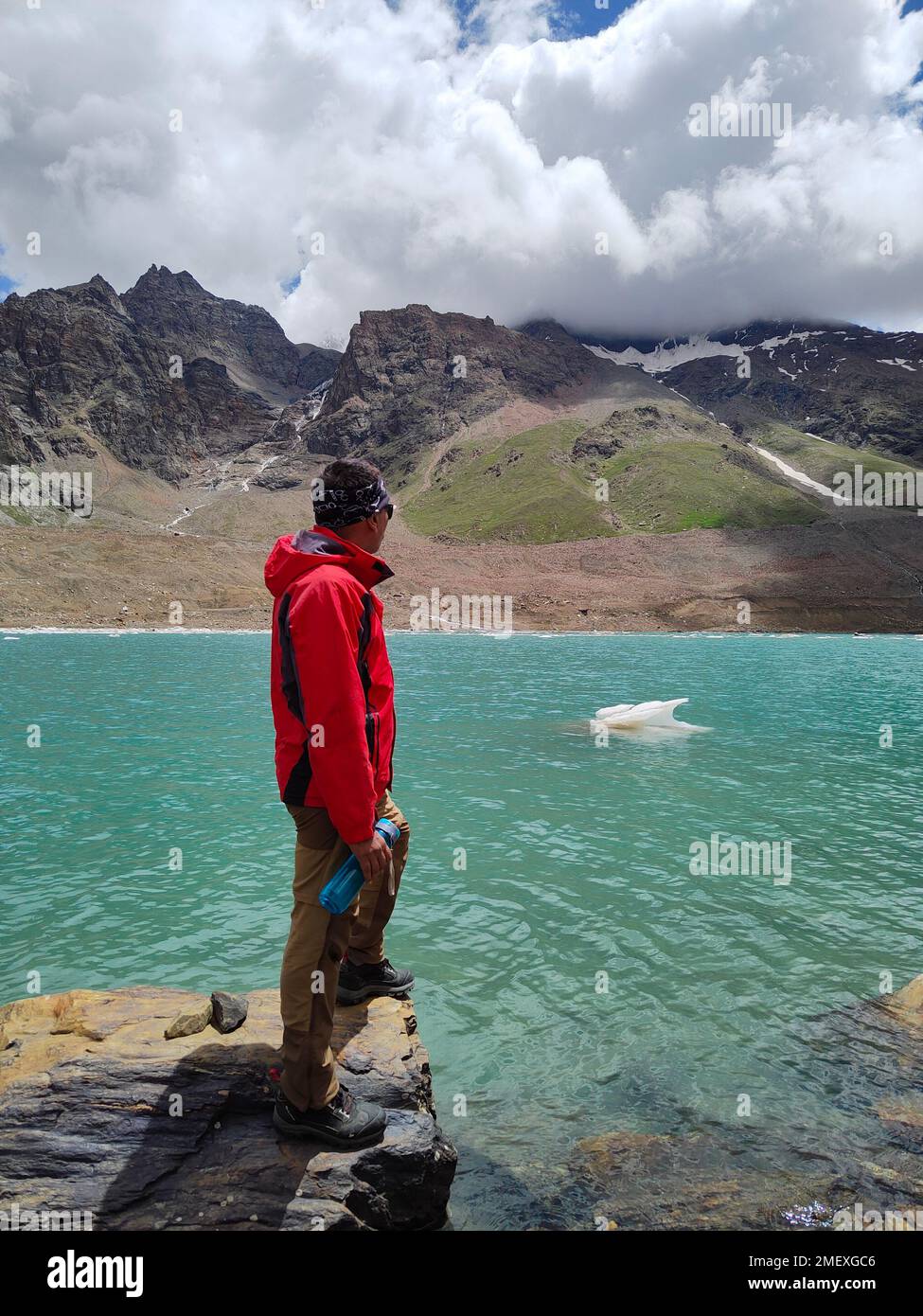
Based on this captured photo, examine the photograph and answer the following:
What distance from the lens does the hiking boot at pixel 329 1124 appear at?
4.48 metres

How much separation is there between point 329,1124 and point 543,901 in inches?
258

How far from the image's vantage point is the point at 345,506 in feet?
15.7

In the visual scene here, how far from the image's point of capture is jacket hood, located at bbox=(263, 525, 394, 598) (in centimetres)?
451

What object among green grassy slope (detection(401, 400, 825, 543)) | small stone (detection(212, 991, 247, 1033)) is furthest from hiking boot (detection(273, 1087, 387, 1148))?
green grassy slope (detection(401, 400, 825, 543))

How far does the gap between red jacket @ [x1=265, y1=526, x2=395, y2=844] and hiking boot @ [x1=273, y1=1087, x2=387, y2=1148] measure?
1712mm

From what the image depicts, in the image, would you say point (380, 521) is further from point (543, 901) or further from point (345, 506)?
point (543, 901)

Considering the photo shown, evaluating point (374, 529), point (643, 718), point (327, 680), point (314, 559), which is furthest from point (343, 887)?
point (643, 718)

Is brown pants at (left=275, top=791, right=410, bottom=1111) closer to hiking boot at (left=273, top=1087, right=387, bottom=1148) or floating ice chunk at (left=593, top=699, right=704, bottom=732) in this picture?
hiking boot at (left=273, top=1087, right=387, bottom=1148)

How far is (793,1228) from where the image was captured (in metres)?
5.04

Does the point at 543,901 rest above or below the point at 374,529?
below

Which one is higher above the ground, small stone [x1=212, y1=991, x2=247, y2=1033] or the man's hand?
the man's hand

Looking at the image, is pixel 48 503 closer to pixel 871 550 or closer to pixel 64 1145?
pixel 871 550

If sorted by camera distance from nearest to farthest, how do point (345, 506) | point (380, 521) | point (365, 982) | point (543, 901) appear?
point (345, 506) < point (380, 521) < point (365, 982) < point (543, 901)
